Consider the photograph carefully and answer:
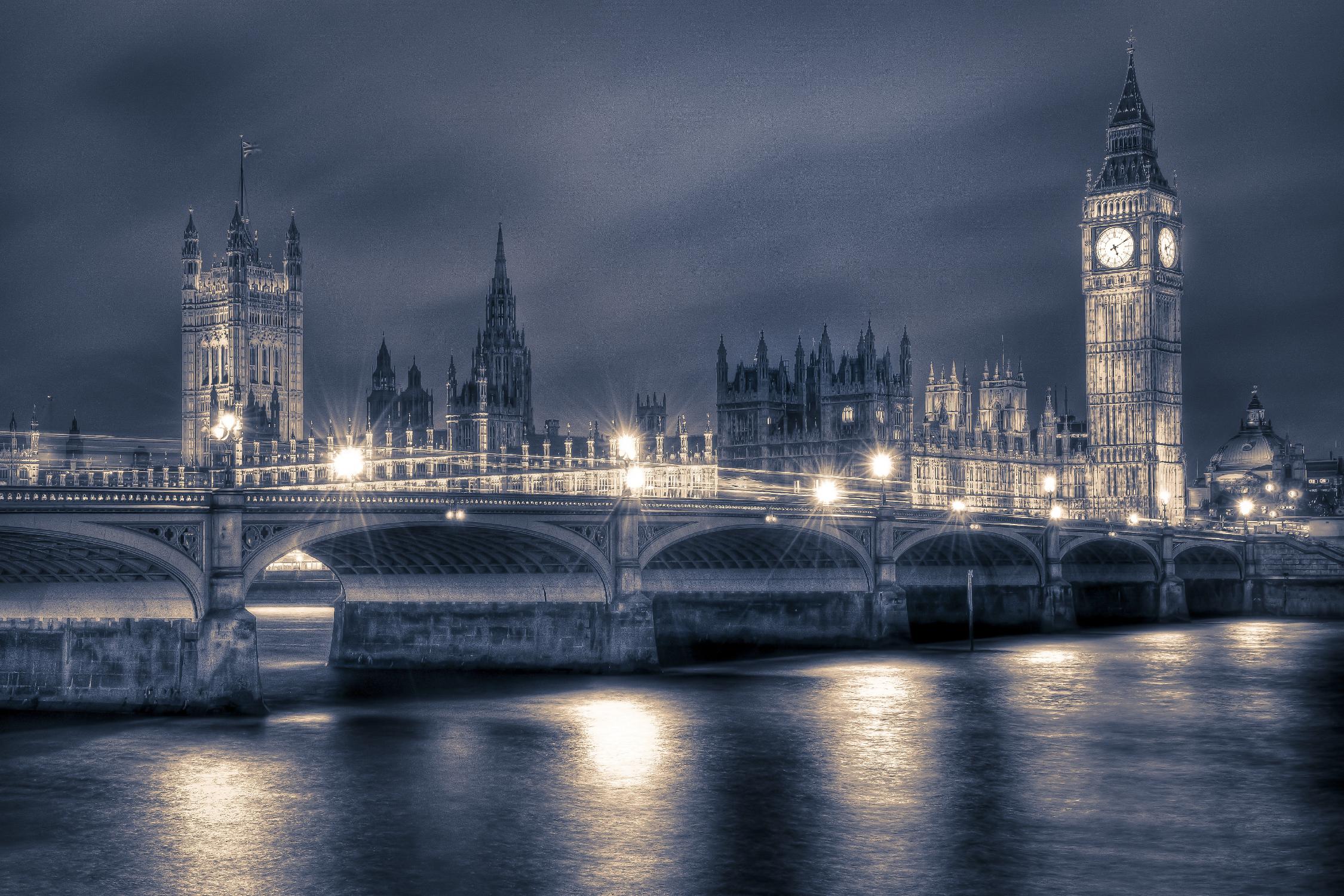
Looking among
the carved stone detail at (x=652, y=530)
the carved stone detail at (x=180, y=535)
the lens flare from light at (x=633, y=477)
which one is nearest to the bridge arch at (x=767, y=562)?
the carved stone detail at (x=652, y=530)

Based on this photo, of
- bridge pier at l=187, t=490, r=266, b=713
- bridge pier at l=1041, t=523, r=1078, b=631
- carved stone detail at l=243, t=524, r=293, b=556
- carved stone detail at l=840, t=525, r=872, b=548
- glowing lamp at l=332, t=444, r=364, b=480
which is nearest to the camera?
bridge pier at l=187, t=490, r=266, b=713

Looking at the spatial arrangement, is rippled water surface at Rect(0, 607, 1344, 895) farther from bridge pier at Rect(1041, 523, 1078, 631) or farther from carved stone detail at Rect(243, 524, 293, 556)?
bridge pier at Rect(1041, 523, 1078, 631)

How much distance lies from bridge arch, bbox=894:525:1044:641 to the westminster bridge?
0.58 feet

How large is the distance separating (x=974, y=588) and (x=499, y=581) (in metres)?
45.2

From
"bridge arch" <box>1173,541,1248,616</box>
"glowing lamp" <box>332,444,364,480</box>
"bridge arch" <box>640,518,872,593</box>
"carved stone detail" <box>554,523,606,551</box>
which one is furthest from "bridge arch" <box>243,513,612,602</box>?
"bridge arch" <box>1173,541,1248,616</box>

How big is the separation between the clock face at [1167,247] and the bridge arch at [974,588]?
62288 mm

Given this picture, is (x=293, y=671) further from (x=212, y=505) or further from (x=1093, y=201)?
(x=1093, y=201)

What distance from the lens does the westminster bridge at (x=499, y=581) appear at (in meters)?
45.7

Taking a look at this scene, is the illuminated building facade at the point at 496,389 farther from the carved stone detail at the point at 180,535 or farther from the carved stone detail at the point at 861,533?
the carved stone detail at the point at 180,535

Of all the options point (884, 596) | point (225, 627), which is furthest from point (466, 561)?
point (884, 596)

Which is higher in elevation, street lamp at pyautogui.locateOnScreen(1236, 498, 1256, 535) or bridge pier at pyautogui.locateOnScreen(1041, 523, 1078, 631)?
street lamp at pyautogui.locateOnScreen(1236, 498, 1256, 535)

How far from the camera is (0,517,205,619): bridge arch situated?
1705 inches

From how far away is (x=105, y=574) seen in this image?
46.5 meters

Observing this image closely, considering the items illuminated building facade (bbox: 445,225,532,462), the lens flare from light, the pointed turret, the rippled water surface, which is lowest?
the rippled water surface
